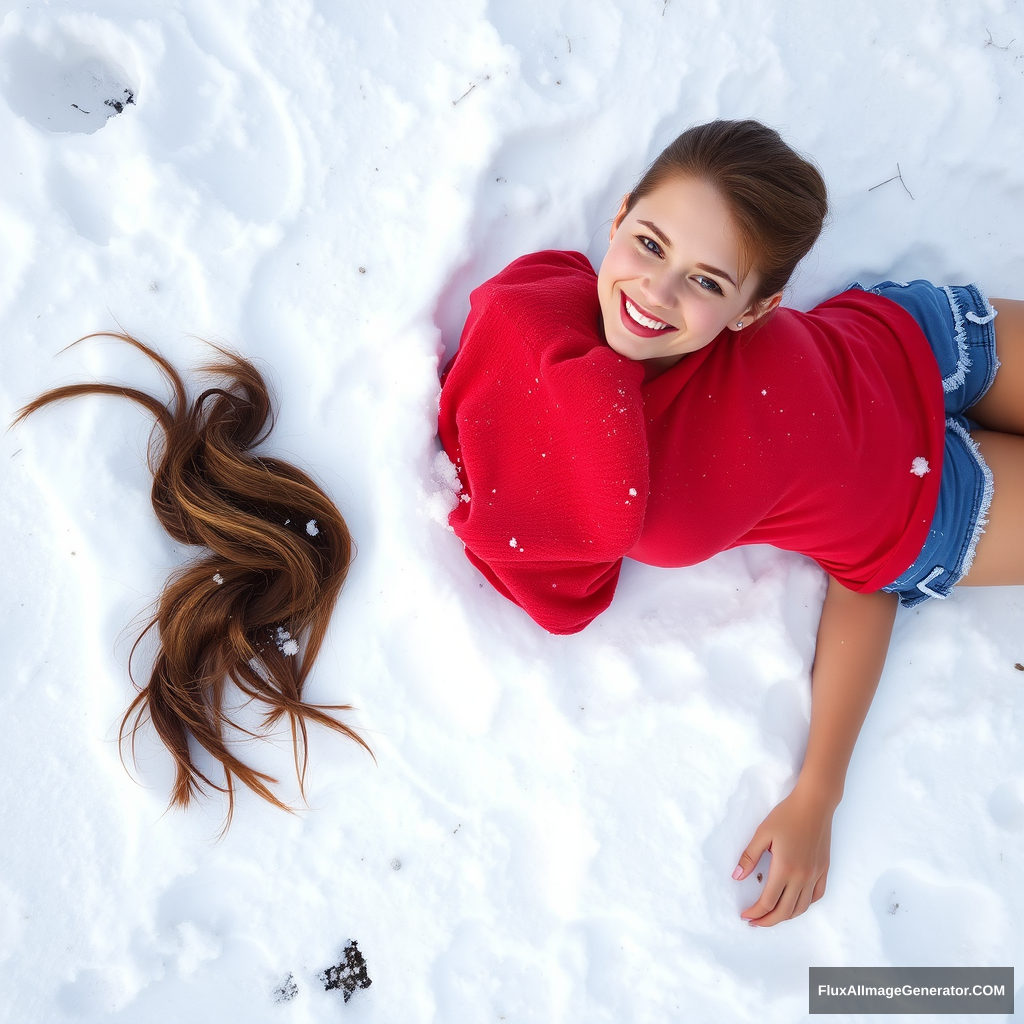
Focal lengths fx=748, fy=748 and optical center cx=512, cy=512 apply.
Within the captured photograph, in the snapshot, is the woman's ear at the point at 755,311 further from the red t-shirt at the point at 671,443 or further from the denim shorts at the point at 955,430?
the denim shorts at the point at 955,430

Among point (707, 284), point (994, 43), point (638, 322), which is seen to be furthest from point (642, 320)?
point (994, 43)

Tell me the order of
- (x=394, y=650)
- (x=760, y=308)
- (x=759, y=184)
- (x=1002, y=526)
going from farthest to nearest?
(x=394, y=650) < (x=1002, y=526) < (x=760, y=308) < (x=759, y=184)

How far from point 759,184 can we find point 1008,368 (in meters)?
0.94

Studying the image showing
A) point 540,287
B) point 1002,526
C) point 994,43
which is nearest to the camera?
point 540,287

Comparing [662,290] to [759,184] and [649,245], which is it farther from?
[759,184]

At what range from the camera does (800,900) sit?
1729 millimetres

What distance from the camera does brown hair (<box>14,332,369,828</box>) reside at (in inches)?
64.0

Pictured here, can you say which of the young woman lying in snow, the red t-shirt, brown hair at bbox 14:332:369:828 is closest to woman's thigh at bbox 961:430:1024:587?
the young woman lying in snow

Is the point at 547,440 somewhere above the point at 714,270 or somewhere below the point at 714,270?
below

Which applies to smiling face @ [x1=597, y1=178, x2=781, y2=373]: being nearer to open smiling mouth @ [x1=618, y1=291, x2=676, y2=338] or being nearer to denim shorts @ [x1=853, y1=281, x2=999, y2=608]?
open smiling mouth @ [x1=618, y1=291, x2=676, y2=338]

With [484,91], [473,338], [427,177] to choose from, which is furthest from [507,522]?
[484,91]

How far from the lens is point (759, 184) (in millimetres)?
1186

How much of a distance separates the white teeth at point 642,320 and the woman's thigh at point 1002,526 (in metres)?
0.92

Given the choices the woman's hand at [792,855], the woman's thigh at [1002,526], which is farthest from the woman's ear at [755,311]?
the woman's hand at [792,855]
